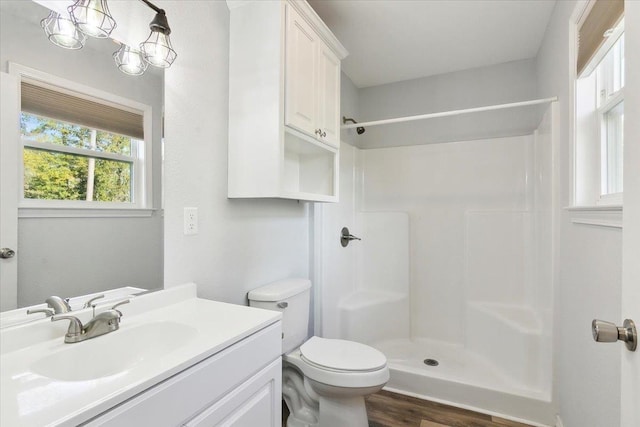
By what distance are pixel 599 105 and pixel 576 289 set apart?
0.83m

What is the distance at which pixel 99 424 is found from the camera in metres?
0.57

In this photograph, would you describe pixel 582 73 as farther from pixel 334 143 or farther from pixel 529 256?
pixel 529 256

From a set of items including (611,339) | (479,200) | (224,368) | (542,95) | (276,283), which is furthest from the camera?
(479,200)

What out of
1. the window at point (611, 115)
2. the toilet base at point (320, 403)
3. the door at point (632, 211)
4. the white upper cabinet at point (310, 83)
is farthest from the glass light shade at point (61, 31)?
the window at point (611, 115)

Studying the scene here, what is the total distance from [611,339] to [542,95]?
224 centimetres

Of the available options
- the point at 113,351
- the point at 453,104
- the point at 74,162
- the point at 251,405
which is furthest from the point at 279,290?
the point at 453,104

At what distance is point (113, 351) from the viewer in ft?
3.01

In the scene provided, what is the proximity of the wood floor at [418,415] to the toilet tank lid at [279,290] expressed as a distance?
74cm

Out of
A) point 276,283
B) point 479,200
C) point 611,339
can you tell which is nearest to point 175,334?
point 276,283

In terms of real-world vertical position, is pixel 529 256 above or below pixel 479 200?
below

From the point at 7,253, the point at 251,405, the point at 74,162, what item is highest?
the point at 74,162

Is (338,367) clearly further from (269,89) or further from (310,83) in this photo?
(310,83)

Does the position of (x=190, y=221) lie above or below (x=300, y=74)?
below

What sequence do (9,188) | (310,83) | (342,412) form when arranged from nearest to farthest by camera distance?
(9,188)
(342,412)
(310,83)
